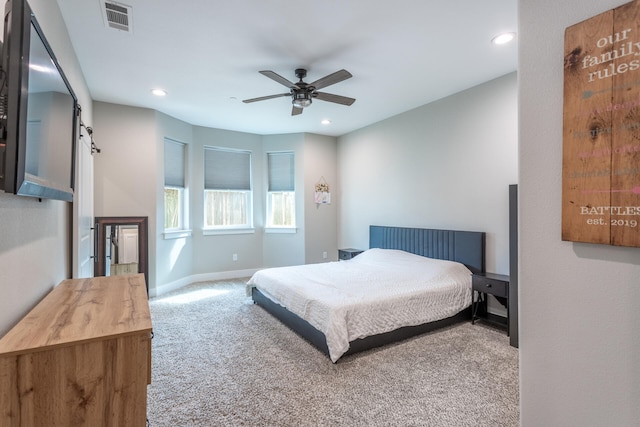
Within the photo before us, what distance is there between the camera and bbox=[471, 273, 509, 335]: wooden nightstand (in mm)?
3107

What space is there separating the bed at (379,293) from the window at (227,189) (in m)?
2.09

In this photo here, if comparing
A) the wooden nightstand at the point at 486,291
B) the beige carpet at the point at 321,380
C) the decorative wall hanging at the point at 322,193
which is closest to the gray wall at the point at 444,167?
the wooden nightstand at the point at 486,291

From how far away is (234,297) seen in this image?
4492mm

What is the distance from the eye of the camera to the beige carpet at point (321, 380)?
6.31 ft

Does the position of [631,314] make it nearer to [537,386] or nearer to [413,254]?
[537,386]

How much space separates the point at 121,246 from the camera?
13.8 ft

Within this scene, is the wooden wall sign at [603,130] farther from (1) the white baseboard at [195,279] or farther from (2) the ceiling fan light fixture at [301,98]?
(1) the white baseboard at [195,279]

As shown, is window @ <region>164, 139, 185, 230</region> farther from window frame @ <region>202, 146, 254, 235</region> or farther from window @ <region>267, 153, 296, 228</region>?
window @ <region>267, 153, 296, 228</region>

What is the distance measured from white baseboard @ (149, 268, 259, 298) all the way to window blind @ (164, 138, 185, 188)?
1583mm

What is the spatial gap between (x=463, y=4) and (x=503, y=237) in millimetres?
2376

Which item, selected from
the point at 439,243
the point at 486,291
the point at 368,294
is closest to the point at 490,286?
the point at 486,291

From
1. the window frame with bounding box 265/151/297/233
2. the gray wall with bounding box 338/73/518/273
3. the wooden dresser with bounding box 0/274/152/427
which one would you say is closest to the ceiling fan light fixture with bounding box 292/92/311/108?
the gray wall with bounding box 338/73/518/273

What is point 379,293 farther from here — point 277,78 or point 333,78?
point 277,78

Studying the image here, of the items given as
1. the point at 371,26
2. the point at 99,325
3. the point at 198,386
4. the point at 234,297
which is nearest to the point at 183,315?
the point at 234,297
